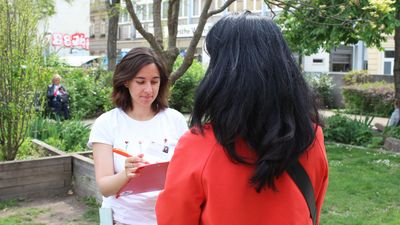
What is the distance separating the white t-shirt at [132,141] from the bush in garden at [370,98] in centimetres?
1658

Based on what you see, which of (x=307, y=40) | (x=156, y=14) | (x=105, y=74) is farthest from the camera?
(x=105, y=74)

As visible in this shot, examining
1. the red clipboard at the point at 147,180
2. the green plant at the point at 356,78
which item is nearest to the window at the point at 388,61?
the green plant at the point at 356,78

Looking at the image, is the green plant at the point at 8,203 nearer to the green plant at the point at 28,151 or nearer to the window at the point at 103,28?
the green plant at the point at 28,151

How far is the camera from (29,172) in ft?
21.0

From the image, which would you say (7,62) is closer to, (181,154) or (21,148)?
(21,148)

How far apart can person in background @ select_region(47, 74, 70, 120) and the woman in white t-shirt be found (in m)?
11.9

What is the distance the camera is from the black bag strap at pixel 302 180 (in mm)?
1537

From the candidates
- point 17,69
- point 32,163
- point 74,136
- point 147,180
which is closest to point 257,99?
point 147,180

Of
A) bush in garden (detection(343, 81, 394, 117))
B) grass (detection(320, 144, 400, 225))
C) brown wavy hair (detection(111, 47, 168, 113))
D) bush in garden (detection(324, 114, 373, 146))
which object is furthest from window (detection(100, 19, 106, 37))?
brown wavy hair (detection(111, 47, 168, 113))

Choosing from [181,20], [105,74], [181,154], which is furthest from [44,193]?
[181,20]

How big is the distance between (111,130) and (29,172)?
4342mm

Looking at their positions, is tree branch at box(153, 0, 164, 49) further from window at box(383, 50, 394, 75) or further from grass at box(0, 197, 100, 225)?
window at box(383, 50, 394, 75)

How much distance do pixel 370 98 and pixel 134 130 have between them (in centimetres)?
1746

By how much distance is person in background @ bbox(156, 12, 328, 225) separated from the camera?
1465mm
